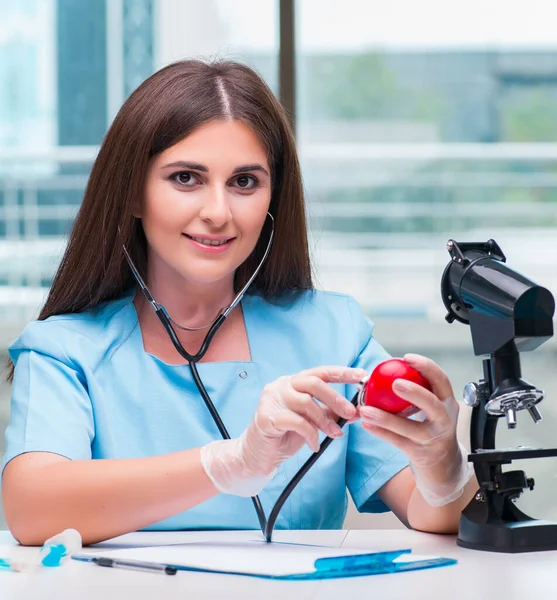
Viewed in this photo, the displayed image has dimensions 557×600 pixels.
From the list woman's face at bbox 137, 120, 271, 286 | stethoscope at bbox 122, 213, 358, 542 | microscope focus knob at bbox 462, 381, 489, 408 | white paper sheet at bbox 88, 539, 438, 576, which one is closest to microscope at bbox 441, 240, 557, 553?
microscope focus knob at bbox 462, 381, 489, 408

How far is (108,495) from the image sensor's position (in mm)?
1216

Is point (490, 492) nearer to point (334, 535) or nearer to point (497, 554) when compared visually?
point (497, 554)

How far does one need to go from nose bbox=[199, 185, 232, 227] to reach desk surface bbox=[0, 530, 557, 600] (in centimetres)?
54

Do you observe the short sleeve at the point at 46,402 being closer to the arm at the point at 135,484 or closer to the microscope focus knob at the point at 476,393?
the arm at the point at 135,484

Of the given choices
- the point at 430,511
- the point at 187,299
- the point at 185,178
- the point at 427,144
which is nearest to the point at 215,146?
the point at 185,178

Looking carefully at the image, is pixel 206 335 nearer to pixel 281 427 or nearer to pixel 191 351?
pixel 191 351

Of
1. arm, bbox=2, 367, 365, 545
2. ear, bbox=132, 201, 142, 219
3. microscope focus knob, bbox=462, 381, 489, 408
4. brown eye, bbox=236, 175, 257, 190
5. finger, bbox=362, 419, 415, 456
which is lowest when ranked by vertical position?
arm, bbox=2, 367, 365, 545

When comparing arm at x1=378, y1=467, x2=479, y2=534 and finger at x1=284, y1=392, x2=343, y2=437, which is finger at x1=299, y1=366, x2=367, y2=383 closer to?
finger at x1=284, y1=392, x2=343, y2=437

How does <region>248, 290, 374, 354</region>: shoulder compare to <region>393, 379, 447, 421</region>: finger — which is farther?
<region>248, 290, 374, 354</region>: shoulder

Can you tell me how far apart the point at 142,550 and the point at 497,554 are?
1.40 feet

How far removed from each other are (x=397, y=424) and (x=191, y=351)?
50 cm

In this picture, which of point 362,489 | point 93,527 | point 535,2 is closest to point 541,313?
point 362,489

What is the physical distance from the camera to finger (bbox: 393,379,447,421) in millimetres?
1086

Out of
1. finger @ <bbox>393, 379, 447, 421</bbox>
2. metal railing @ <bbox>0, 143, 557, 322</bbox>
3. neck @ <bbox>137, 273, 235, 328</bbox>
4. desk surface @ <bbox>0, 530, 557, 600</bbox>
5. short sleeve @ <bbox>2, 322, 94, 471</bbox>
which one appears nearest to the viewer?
desk surface @ <bbox>0, 530, 557, 600</bbox>
